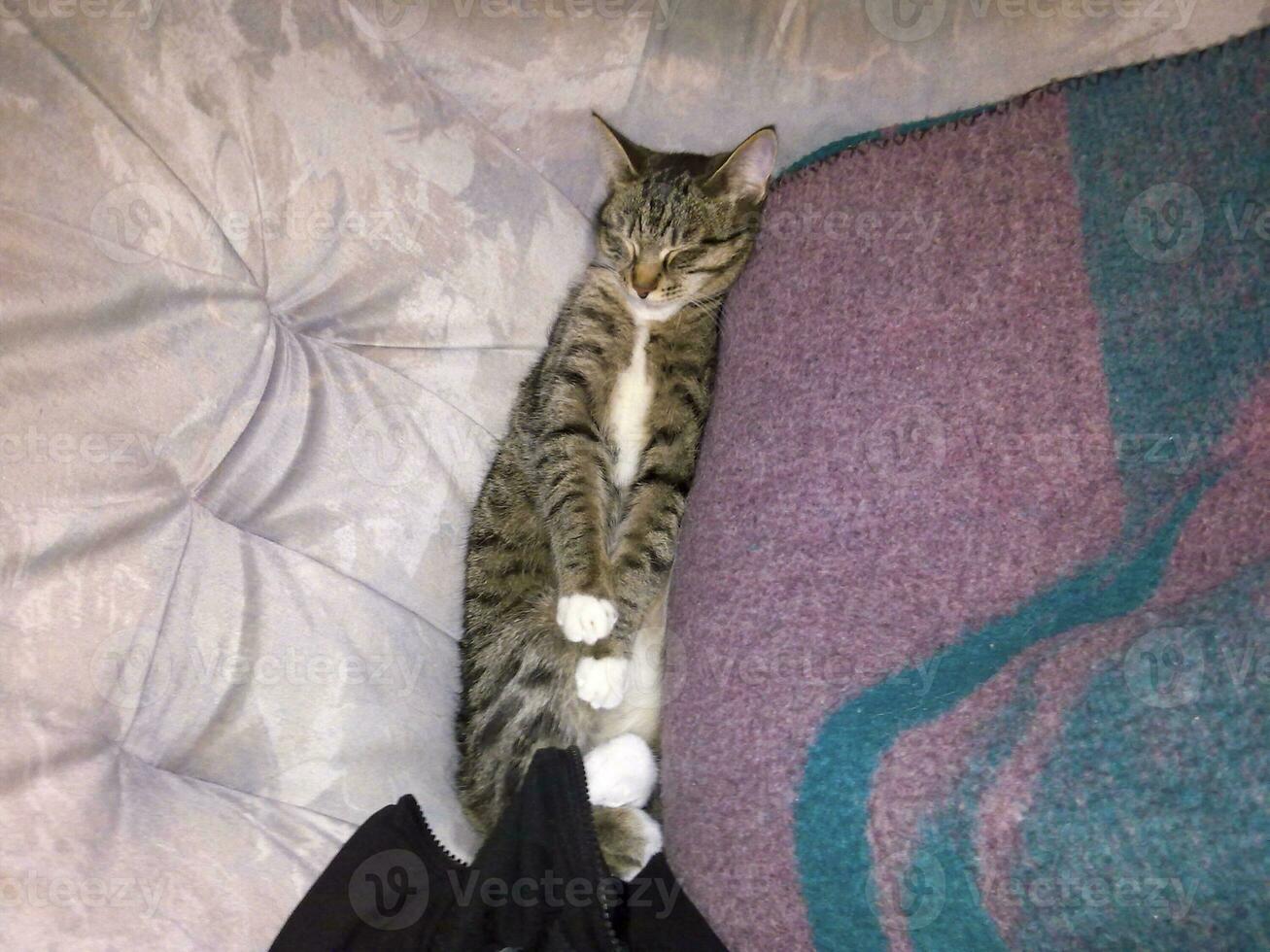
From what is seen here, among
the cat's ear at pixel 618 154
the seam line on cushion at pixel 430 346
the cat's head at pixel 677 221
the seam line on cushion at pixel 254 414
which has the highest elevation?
the cat's ear at pixel 618 154

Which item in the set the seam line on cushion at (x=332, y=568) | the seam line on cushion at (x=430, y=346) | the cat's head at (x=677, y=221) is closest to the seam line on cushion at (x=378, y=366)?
the seam line on cushion at (x=430, y=346)

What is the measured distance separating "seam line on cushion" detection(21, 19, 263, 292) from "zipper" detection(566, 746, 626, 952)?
818 millimetres

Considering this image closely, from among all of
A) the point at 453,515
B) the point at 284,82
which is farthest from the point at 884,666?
the point at 284,82

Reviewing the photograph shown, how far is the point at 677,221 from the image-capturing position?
143 centimetres

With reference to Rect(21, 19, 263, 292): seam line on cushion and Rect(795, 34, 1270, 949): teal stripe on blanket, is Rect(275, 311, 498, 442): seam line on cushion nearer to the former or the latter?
Rect(21, 19, 263, 292): seam line on cushion

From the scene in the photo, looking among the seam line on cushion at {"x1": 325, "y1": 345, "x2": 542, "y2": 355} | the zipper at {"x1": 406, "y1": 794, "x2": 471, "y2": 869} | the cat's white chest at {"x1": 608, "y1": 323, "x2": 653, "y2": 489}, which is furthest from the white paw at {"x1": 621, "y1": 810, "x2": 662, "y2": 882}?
the seam line on cushion at {"x1": 325, "y1": 345, "x2": 542, "y2": 355}

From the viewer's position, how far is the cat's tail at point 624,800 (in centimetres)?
120

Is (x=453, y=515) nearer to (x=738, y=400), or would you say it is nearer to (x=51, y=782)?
(x=738, y=400)

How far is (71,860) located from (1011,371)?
1.24 metres

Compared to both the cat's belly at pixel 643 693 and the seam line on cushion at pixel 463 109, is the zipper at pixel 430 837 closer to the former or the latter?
the cat's belly at pixel 643 693

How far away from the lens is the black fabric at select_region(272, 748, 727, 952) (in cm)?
105

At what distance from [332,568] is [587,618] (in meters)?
0.38

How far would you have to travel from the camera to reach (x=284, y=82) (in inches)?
48.8

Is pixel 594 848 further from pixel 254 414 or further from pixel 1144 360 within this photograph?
pixel 1144 360
